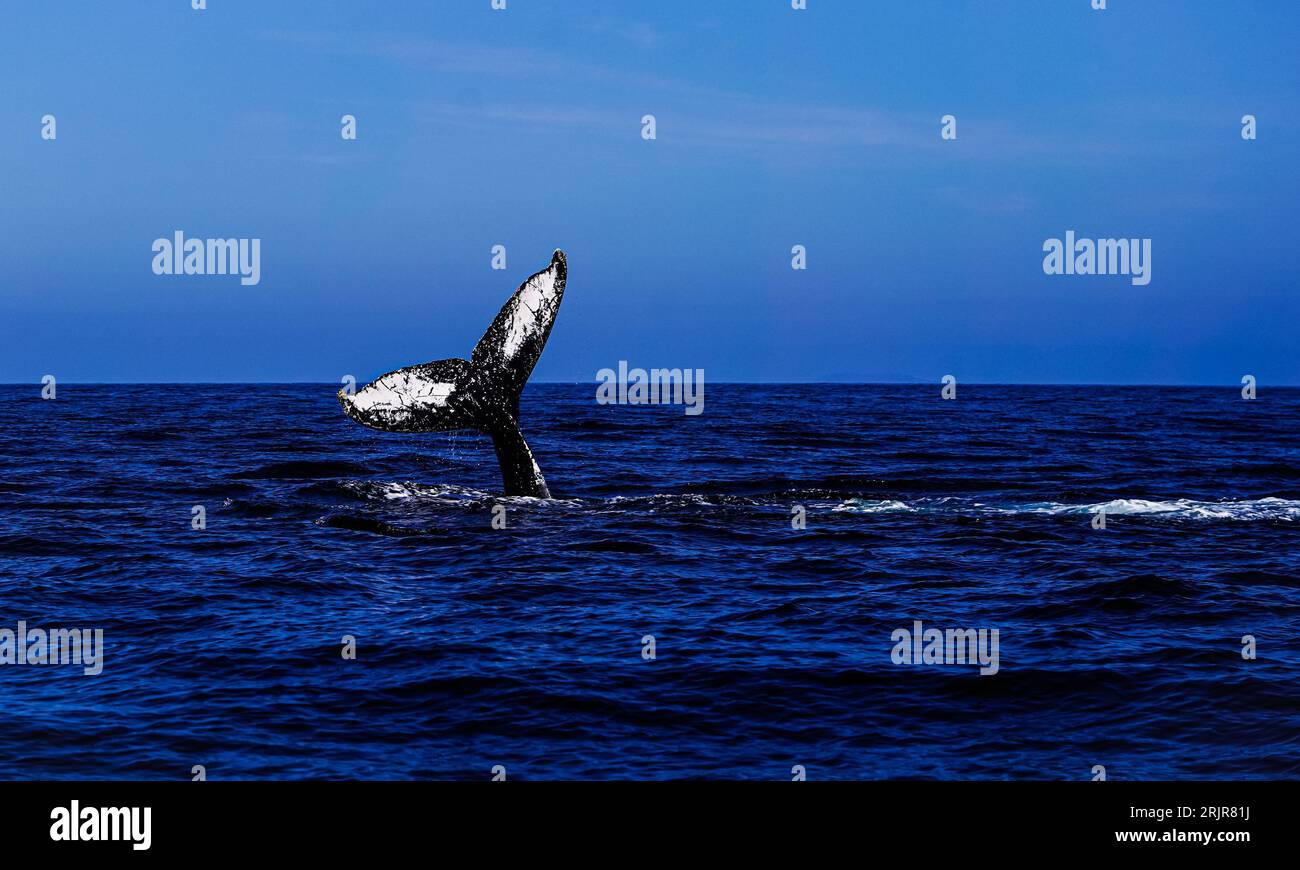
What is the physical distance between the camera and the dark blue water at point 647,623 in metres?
→ 8.70

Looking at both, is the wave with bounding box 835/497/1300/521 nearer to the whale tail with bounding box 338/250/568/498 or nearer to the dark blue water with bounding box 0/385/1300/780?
the dark blue water with bounding box 0/385/1300/780

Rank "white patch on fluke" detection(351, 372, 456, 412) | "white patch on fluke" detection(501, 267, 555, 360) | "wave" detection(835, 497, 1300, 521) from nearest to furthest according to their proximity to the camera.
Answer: "white patch on fluke" detection(351, 372, 456, 412)
"white patch on fluke" detection(501, 267, 555, 360)
"wave" detection(835, 497, 1300, 521)

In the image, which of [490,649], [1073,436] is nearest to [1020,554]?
[490,649]

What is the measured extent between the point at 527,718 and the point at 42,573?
28.3 feet

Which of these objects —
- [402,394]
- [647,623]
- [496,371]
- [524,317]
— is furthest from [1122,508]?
[402,394]

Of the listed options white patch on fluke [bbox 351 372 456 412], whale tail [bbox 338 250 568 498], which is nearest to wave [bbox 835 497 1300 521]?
whale tail [bbox 338 250 568 498]

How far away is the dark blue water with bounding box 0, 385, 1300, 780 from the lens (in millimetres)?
8703

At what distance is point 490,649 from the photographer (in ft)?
37.0

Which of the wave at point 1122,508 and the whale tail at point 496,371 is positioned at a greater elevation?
the whale tail at point 496,371

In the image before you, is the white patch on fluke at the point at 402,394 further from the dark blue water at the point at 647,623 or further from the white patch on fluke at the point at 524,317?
A: the dark blue water at the point at 647,623

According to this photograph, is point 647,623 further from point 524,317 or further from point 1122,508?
point 1122,508

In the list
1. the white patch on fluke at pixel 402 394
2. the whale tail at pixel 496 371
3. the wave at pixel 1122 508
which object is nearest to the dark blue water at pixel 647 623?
the wave at pixel 1122 508
